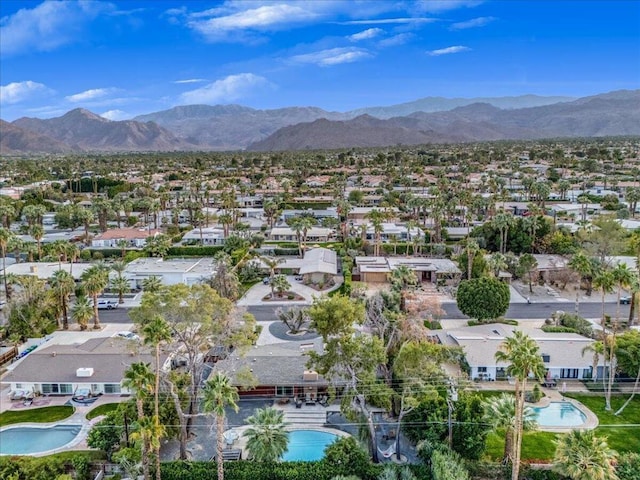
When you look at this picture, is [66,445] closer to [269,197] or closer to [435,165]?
[269,197]

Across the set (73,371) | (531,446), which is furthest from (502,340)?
(73,371)

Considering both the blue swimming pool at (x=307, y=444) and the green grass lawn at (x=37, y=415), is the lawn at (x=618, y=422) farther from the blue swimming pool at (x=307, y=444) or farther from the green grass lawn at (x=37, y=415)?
the green grass lawn at (x=37, y=415)

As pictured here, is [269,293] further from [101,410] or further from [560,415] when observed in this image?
[560,415]

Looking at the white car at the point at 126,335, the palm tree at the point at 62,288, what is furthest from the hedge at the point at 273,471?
the palm tree at the point at 62,288

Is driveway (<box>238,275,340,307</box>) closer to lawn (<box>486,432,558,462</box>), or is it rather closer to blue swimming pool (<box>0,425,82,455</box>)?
blue swimming pool (<box>0,425,82,455</box>)

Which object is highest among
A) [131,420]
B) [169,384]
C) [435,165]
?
[435,165]

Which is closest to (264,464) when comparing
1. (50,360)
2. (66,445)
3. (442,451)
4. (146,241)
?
(442,451)

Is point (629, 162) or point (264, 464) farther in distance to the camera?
point (629, 162)
